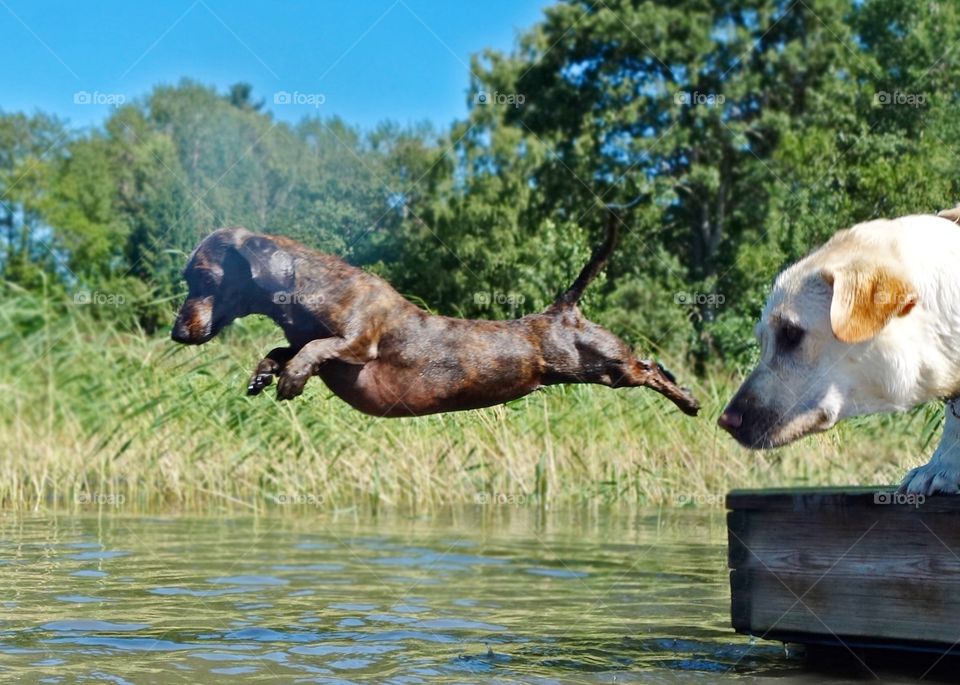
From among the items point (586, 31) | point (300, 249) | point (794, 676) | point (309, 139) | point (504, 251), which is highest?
point (586, 31)

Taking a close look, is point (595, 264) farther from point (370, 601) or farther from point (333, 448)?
point (333, 448)

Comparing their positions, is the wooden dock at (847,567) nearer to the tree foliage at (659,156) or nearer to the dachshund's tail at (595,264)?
the dachshund's tail at (595,264)

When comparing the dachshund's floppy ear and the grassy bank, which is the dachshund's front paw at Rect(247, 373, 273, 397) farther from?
the grassy bank

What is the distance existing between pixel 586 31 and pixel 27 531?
3450 centimetres

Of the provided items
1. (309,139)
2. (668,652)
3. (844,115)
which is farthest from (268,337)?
(844,115)

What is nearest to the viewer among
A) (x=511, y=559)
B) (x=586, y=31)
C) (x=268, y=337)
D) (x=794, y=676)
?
(x=794, y=676)

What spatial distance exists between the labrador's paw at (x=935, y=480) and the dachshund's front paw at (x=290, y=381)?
2394 millimetres

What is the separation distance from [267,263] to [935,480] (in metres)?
2.69

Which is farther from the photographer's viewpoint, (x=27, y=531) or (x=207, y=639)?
(x=27, y=531)

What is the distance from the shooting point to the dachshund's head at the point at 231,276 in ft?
17.1

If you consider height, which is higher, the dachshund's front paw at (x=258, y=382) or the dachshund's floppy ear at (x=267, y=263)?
the dachshund's floppy ear at (x=267, y=263)

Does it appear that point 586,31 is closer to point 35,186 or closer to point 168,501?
point 35,186

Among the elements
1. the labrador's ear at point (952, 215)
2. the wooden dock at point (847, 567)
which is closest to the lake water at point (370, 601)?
the wooden dock at point (847, 567)

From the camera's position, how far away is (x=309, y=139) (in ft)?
120
